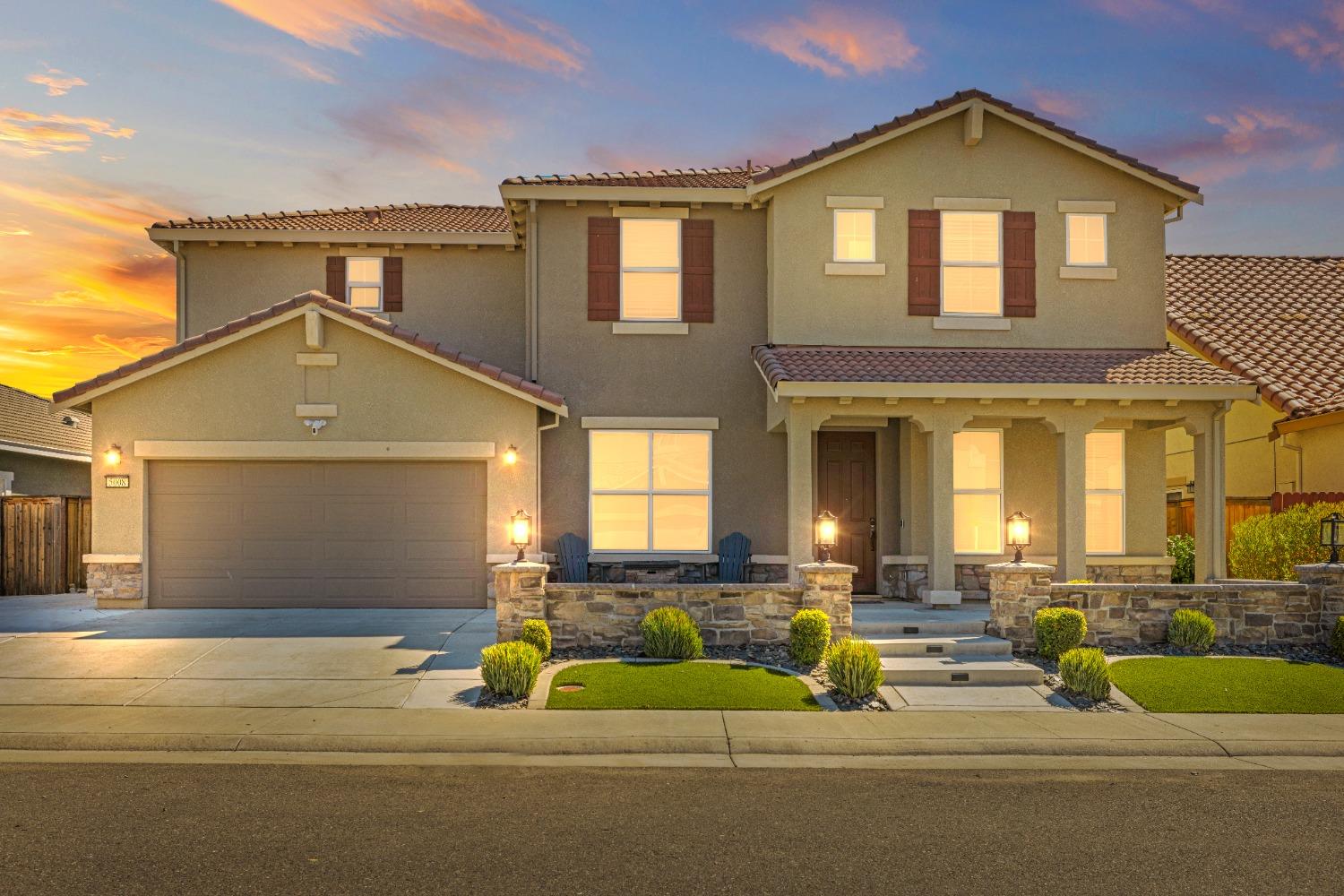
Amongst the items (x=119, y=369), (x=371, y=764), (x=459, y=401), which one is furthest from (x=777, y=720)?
(x=119, y=369)

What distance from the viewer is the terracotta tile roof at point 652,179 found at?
15.0m

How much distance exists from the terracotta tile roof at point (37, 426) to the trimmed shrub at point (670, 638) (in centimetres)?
1708

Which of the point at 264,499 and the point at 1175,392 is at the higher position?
the point at 1175,392

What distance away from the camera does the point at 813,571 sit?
438 inches

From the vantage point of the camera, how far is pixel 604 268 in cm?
1523

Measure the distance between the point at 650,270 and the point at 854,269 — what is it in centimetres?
312

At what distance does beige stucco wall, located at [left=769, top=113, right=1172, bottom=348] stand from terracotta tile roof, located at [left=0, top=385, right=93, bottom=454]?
16.8 meters

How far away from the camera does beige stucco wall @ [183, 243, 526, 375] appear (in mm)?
16984

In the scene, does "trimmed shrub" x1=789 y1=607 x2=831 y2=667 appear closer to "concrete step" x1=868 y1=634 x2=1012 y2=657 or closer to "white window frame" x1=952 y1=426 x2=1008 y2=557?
"concrete step" x1=868 y1=634 x2=1012 y2=657

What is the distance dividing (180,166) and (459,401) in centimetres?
663

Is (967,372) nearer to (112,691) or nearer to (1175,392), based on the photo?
(1175,392)

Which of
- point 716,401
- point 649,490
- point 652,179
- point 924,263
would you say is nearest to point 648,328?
point 716,401

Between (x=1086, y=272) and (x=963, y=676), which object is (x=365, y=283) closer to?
(x=1086, y=272)

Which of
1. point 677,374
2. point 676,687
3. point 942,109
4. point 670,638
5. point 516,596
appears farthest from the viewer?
point 677,374
